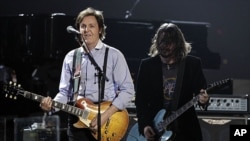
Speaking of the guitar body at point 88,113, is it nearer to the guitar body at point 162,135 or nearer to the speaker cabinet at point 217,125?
the guitar body at point 162,135

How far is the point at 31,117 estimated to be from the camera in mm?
7176

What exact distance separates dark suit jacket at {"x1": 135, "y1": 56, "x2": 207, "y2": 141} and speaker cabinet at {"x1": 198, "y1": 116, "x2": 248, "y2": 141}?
623mm

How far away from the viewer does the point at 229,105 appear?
5715 mm

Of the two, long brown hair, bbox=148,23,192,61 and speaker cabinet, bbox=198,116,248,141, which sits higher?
long brown hair, bbox=148,23,192,61

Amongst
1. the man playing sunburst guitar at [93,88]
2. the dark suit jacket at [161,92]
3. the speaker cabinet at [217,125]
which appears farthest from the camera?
the speaker cabinet at [217,125]

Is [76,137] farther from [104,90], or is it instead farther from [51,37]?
[51,37]

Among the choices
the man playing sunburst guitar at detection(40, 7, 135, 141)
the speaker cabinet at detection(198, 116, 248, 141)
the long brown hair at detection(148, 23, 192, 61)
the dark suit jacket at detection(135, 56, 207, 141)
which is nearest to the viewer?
the man playing sunburst guitar at detection(40, 7, 135, 141)

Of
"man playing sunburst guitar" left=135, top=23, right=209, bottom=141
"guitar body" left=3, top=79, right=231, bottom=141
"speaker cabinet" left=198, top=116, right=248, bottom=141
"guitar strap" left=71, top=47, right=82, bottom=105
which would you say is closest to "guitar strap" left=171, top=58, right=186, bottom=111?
"man playing sunburst guitar" left=135, top=23, right=209, bottom=141

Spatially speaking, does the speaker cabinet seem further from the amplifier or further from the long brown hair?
the long brown hair

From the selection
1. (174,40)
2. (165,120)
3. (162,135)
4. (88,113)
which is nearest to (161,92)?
(165,120)

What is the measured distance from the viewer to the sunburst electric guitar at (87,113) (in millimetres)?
4492

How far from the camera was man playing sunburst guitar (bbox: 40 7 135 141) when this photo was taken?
448cm

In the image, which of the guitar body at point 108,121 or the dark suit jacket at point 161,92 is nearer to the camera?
the guitar body at point 108,121

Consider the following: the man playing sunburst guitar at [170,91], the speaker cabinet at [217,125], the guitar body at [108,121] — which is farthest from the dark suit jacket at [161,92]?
the speaker cabinet at [217,125]
